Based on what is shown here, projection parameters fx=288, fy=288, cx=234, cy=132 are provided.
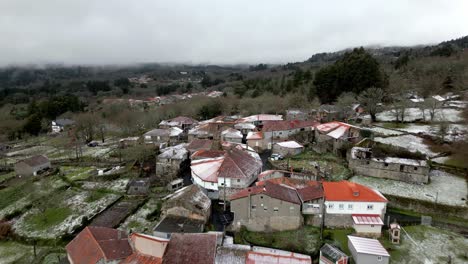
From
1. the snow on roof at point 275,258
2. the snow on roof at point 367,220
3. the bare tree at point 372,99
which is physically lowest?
the snow on roof at point 275,258

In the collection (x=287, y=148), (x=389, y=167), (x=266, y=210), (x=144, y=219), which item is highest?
(x=389, y=167)

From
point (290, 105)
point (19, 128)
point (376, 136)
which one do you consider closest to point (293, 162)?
point (376, 136)

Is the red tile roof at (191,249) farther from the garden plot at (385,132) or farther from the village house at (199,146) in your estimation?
the garden plot at (385,132)

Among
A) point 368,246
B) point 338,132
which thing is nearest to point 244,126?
point 338,132

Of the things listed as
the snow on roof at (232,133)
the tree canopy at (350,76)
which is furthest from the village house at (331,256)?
the tree canopy at (350,76)

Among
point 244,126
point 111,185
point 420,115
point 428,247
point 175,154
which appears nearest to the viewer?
point 428,247

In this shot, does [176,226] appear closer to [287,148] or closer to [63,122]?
[287,148]

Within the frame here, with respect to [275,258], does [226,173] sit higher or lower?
higher
